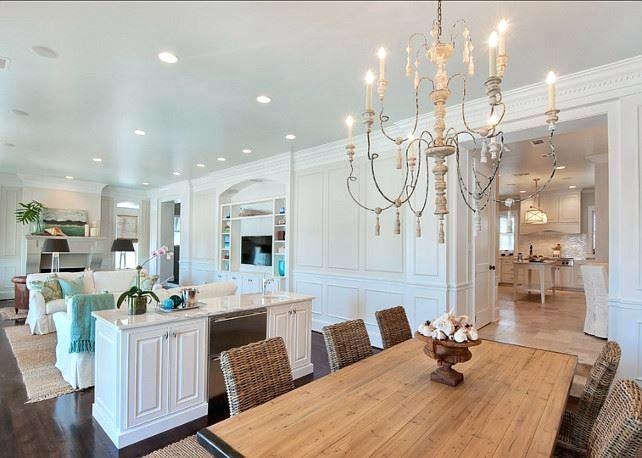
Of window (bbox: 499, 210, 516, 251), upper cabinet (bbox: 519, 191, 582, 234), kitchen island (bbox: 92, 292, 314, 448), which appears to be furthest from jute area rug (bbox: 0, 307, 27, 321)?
upper cabinet (bbox: 519, 191, 582, 234)

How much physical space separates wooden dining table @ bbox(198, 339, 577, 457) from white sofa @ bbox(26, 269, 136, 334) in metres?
3.76

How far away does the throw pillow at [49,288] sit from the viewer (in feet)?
17.2

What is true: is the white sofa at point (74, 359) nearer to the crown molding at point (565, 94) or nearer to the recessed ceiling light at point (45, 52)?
the recessed ceiling light at point (45, 52)

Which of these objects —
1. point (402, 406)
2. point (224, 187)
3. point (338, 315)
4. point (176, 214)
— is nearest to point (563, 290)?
point (338, 315)

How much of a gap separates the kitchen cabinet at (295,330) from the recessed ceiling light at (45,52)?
288 cm

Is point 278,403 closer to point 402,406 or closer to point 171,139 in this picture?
point 402,406

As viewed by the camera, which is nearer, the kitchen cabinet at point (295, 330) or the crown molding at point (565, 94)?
the crown molding at point (565, 94)

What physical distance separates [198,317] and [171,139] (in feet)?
11.2

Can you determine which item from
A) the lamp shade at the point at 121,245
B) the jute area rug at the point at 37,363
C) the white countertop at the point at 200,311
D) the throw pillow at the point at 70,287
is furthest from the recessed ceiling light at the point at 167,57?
the lamp shade at the point at 121,245

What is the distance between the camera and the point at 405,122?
440cm

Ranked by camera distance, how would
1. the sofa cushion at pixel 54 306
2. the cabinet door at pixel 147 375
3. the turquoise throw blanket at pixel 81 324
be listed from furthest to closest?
the sofa cushion at pixel 54 306
the turquoise throw blanket at pixel 81 324
the cabinet door at pixel 147 375

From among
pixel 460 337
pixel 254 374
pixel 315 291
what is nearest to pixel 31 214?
pixel 315 291

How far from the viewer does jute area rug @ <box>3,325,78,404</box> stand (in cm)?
338

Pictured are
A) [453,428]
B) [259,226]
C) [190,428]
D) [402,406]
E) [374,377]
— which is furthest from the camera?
[259,226]
